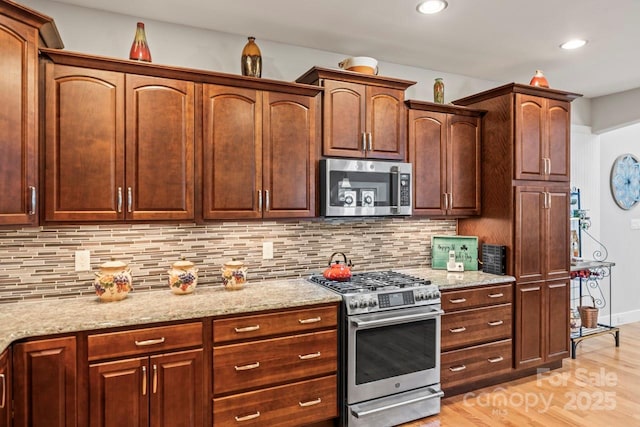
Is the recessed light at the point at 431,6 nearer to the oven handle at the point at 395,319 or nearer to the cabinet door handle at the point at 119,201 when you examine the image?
the oven handle at the point at 395,319

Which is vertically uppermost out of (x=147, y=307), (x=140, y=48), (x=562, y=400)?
(x=140, y=48)

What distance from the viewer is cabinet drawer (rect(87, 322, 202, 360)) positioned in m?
1.97

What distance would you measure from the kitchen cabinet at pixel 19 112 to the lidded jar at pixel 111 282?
455mm

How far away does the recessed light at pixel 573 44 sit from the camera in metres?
3.07

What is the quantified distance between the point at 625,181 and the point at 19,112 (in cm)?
604

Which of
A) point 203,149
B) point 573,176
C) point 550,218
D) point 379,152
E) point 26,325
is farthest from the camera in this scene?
point 573,176

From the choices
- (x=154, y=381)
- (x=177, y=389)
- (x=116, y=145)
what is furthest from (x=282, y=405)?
(x=116, y=145)

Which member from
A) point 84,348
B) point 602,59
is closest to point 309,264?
point 84,348

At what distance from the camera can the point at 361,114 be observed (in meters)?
2.94

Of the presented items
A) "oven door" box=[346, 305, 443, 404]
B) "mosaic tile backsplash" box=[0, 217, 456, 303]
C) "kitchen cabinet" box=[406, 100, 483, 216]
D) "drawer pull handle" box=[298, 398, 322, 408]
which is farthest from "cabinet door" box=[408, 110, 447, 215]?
"drawer pull handle" box=[298, 398, 322, 408]

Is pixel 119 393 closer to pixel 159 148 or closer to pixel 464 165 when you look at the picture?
pixel 159 148

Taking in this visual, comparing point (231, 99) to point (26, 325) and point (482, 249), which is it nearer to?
point (26, 325)

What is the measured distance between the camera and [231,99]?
8.44 ft

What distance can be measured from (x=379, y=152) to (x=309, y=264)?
3.32 ft
